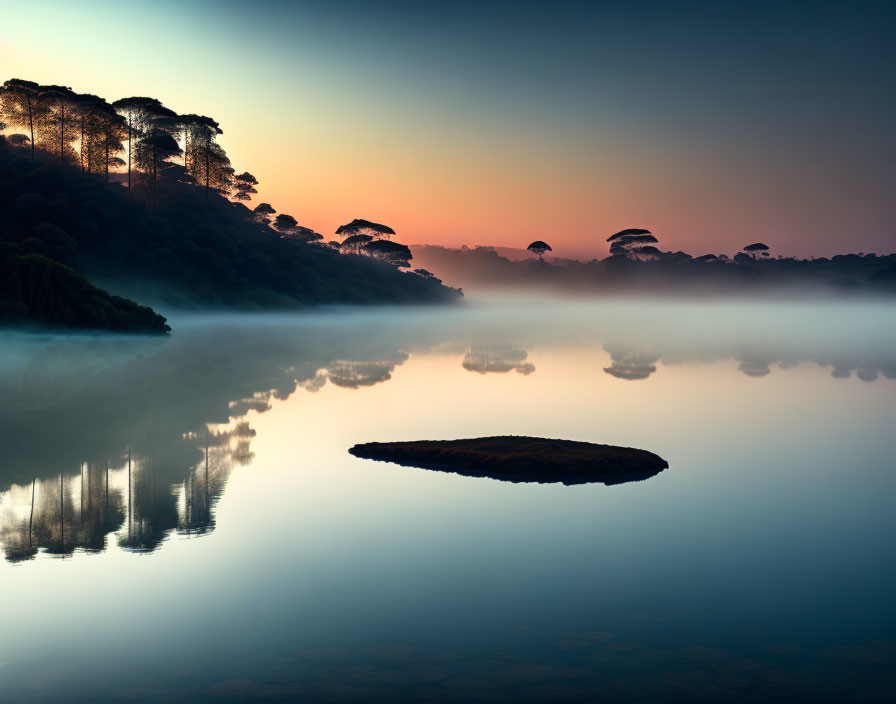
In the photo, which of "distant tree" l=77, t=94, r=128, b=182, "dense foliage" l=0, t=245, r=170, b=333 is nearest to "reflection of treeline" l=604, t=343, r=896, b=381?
"dense foliage" l=0, t=245, r=170, b=333

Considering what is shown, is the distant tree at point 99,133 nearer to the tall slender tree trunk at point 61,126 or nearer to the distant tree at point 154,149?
the tall slender tree trunk at point 61,126

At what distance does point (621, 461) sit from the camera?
19.1 metres

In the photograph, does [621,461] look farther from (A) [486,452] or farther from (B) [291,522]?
(B) [291,522]

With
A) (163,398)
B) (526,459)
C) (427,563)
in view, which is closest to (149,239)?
(163,398)

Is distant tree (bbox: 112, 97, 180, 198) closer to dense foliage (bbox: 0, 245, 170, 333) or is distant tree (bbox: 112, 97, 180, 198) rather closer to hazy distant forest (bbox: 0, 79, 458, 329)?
hazy distant forest (bbox: 0, 79, 458, 329)

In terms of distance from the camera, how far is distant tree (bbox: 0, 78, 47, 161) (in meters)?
128

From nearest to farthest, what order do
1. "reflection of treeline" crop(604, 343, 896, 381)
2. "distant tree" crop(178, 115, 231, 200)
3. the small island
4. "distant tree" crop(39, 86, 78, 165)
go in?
the small island, "reflection of treeline" crop(604, 343, 896, 381), "distant tree" crop(39, 86, 78, 165), "distant tree" crop(178, 115, 231, 200)

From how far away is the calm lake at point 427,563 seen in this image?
322 inches

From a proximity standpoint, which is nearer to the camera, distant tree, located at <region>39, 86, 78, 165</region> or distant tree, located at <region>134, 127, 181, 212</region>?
distant tree, located at <region>39, 86, 78, 165</region>

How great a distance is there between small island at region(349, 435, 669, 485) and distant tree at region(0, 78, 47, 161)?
135030 mm

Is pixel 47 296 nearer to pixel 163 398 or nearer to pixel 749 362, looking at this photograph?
pixel 163 398

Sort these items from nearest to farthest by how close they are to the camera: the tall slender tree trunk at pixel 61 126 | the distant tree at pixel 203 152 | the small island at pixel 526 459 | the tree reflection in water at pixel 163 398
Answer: the tree reflection in water at pixel 163 398 < the small island at pixel 526 459 < the tall slender tree trunk at pixel 61 126 < the distant tree at pixel 203 152

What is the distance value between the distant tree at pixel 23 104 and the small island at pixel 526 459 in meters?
135

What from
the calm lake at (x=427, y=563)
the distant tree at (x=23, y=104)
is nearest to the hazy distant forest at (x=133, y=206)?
the distant tree at (x=23, y=104)
